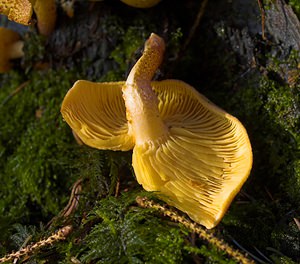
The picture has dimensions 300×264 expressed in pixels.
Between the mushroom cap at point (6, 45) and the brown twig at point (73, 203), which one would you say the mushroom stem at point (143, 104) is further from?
the mushroom cap at point (6, 45)

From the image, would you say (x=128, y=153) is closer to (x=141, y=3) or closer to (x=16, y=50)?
(x=141, y=3)

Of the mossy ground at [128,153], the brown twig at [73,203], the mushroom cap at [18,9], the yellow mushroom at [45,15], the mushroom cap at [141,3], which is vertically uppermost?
the mushroom cap at [141,3]

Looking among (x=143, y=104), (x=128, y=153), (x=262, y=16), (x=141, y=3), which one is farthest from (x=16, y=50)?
(x=262, y=16)

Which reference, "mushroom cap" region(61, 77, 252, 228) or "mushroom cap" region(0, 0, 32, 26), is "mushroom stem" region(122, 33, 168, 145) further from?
"mushroom cap" region(0, 0, 32, 26)

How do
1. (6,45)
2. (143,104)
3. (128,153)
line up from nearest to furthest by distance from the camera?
(143,104)
(128,153)
(6,45)

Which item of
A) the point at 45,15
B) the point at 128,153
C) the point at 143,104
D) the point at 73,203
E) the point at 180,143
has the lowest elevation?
the point at 73,203

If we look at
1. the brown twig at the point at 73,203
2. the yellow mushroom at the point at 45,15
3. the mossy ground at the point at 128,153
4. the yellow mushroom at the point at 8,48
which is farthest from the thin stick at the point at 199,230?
the yellow mushroom at the point at 8,48

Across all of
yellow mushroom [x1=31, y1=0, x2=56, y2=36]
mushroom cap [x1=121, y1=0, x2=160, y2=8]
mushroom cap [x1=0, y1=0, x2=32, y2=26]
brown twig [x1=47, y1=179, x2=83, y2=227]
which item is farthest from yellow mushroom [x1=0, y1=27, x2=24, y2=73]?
brown twig [x1=47, y1=179, x2=83, y2=227]
